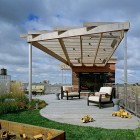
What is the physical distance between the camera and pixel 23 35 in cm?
1119

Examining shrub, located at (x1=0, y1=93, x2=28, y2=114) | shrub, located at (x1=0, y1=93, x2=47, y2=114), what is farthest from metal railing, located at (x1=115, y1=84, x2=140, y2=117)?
shrub, located at (x1=0, y1=93, x2=28, y2=114)

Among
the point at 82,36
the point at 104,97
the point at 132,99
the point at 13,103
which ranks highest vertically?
the point at 82,36

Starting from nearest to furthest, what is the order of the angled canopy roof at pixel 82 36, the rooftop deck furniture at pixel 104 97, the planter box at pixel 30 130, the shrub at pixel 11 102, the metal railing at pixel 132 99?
1. the planter box at pixel 30 130
2. the metal railing at pixel 132 99
3. the angled canopy roof at pixel 82 36
4. the shrub at pixel 11 102
5. the rooftop deck furniture at pixel 104 97

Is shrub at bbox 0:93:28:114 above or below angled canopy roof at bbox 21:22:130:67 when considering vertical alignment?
below

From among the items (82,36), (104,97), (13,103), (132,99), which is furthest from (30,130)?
(104,97)

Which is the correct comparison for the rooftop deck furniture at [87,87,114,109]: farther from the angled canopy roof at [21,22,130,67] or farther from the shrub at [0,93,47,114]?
the shrub at [0,93,47,114]

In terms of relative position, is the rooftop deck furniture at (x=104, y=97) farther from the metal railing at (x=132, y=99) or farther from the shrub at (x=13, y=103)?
the shrub at (x=13, y=103)

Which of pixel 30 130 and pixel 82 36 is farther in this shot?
pixel 82 36

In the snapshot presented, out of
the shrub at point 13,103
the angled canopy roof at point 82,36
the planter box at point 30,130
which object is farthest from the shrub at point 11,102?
the planter box at point 30,130

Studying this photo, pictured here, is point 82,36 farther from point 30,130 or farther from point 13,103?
point 30,130

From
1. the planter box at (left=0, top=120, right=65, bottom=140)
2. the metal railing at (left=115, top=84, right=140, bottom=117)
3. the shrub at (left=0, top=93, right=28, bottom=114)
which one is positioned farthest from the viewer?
the shrub at (left=0, top=93, right=28, bottom=114)

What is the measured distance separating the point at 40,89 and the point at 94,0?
13979 mm

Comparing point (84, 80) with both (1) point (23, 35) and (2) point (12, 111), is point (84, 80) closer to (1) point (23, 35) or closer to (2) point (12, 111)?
(1) point (23, 35)

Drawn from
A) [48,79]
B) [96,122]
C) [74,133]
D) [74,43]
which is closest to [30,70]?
[74,43]
